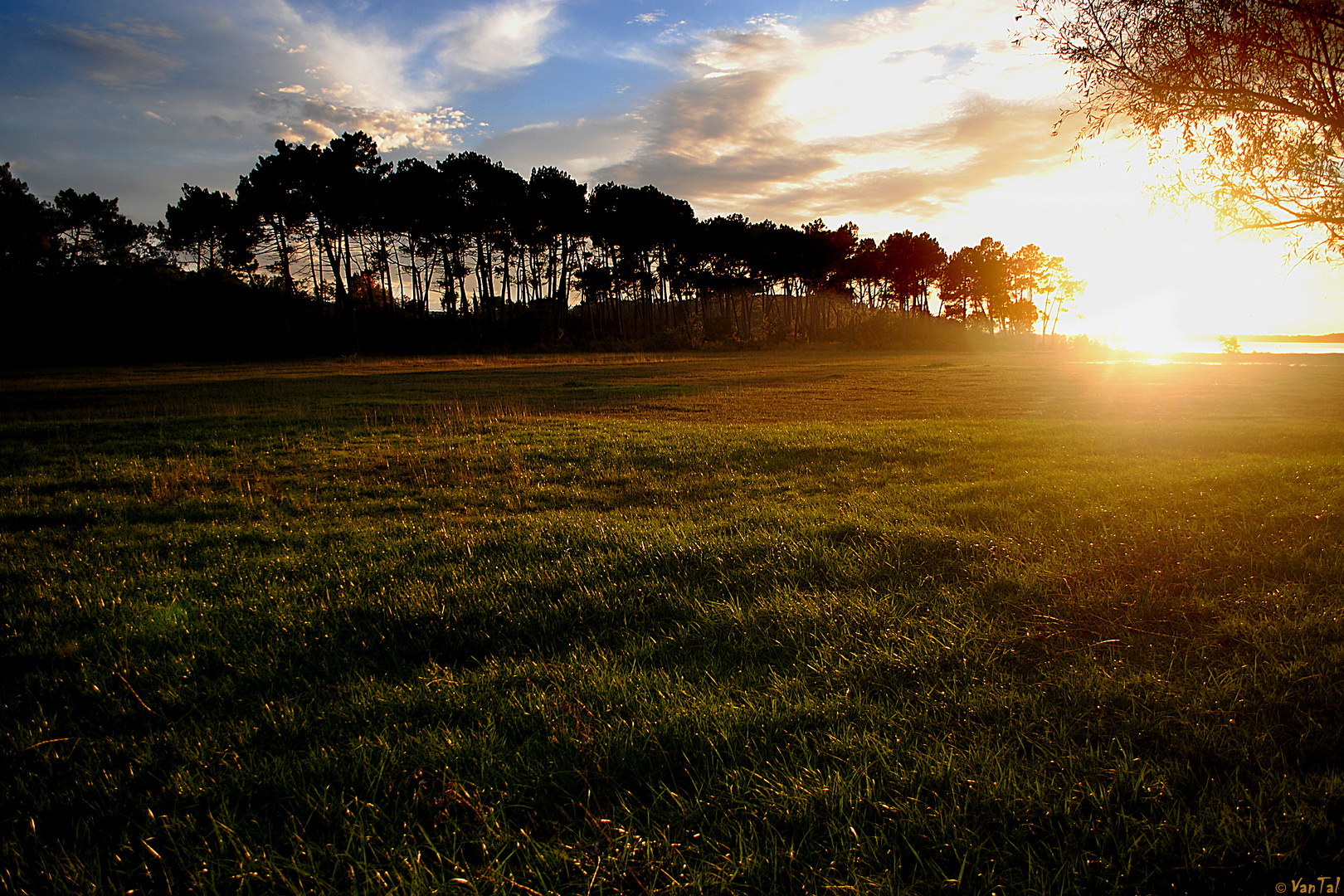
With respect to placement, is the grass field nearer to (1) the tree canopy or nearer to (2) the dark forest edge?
(1) the tree canopy

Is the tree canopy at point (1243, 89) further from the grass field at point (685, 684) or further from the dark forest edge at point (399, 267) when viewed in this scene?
the dark forest edge at point (399, 267)

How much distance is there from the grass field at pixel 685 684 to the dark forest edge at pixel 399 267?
2040 inches

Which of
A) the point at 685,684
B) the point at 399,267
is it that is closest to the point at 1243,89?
the point at 685,684

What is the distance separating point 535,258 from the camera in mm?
65688

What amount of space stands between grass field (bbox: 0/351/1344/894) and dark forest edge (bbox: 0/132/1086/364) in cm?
5182

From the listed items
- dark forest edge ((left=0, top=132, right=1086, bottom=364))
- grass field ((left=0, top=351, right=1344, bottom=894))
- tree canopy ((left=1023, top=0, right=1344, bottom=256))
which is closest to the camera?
grass field ((left=0, top=351, right=1344, bottom=894))

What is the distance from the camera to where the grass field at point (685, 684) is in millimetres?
2293

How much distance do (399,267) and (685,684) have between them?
64.7 metres

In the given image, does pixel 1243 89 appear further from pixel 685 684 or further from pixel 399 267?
pixel 399 267

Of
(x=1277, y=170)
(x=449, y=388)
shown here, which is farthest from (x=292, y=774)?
(x=449, y=388)

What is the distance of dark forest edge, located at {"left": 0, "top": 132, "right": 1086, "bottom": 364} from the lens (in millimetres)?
48406

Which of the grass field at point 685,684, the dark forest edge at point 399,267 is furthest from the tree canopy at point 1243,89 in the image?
the dark forest edge at point 399,267

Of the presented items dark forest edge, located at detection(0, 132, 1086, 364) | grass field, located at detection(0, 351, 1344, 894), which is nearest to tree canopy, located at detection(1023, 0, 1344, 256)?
grass field, located at detection(0, 351, 1344, 894)

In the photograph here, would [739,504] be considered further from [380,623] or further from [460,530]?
[380,623]
